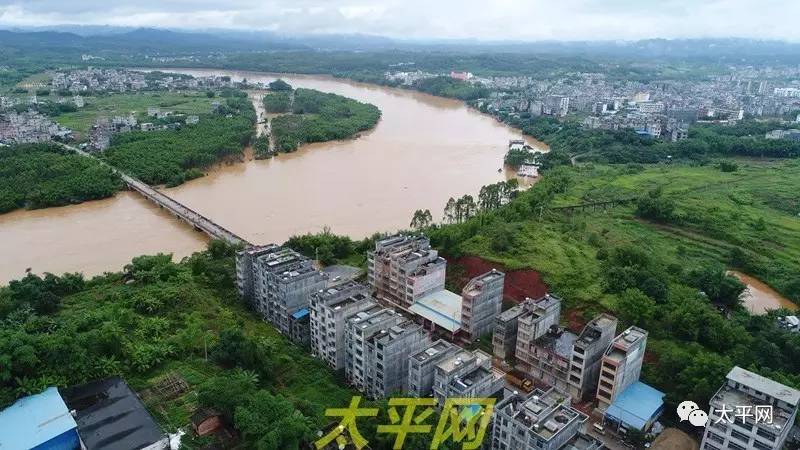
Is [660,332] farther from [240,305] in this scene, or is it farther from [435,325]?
[240,305]

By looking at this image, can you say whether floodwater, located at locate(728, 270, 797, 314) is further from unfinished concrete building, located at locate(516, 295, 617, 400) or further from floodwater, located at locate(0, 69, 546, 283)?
floodwater, located at locate(0, 69, 546, 283)

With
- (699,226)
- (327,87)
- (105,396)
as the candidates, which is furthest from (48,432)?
(327,87)

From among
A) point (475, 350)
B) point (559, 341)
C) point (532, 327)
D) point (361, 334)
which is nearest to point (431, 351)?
point (361, 334)

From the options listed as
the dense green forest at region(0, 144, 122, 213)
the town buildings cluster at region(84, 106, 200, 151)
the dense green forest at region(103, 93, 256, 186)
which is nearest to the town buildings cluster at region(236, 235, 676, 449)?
the dense green forest at region(0, 144, 122, 213)

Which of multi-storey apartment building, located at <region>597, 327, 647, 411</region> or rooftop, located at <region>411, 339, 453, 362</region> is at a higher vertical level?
rooftop, located at <region>411, 339, 453, 362</region>

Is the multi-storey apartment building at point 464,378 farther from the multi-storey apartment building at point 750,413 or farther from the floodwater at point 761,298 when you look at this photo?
the floodwater at point 761,298

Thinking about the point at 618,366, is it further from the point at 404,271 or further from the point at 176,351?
the point at 176,351
